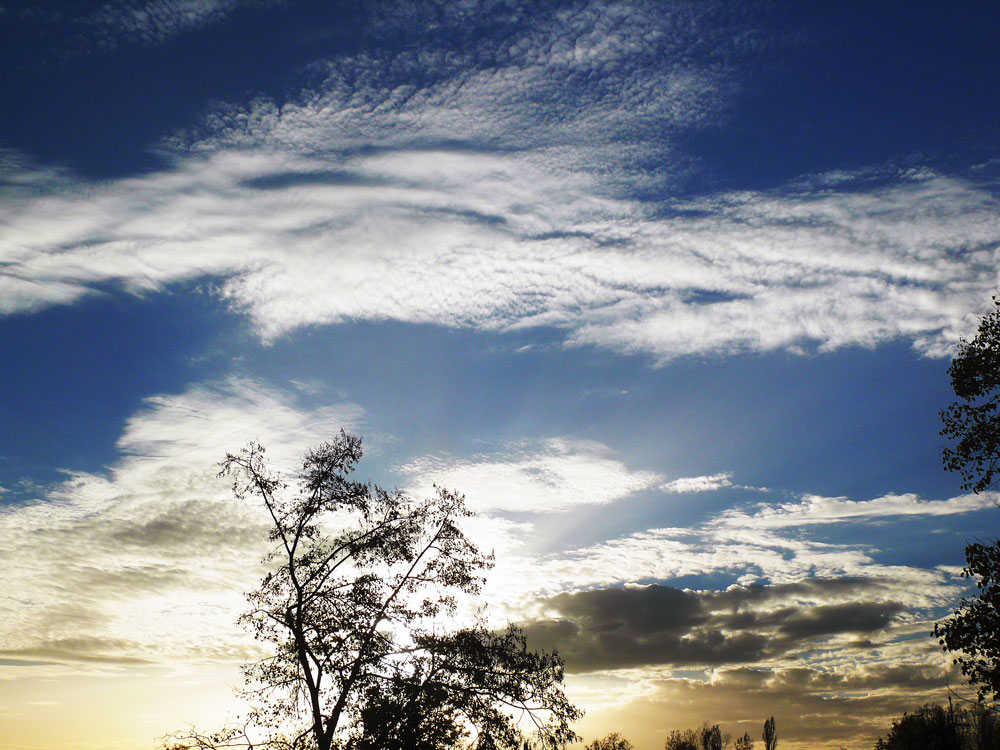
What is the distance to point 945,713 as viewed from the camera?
218 ft

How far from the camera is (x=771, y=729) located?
115250 mm

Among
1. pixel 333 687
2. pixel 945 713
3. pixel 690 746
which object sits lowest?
pixel 690 746

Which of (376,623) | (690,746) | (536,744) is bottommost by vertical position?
(690,746)

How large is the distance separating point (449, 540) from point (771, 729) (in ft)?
364

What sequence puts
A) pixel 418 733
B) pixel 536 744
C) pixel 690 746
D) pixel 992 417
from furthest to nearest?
pixel 690 746
pixel 536 744
pixel 418 733
pixel 992 417

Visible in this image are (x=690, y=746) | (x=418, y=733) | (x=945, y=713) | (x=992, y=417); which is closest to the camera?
(x=992, y=417)

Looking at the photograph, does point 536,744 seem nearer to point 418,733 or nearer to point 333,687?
point 418,733

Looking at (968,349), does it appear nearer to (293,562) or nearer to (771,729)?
(293,562)

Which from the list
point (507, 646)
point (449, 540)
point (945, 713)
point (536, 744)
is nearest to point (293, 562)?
point (449, 540)

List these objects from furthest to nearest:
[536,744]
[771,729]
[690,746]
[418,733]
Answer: [771,729], [690,746], [536,744], [418,733]

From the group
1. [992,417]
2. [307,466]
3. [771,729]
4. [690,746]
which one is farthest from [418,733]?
[771,729]

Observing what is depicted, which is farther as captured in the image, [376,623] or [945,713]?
[945,713]

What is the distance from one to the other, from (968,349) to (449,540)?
16.7 meters

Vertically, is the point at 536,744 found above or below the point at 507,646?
below
